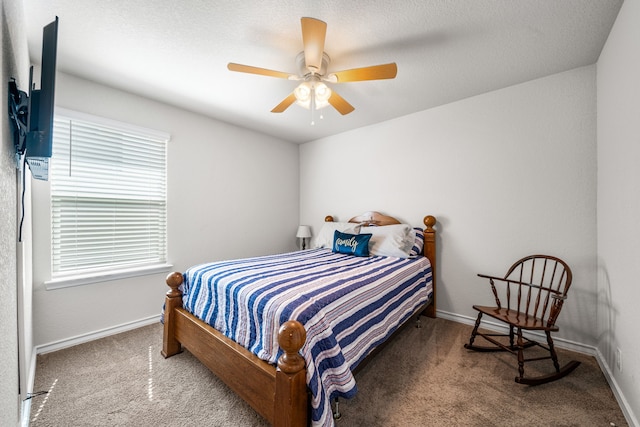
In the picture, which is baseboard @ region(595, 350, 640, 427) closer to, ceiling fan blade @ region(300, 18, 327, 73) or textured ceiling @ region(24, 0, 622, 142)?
textured ceiling @ region(24, 0, 622, 142)

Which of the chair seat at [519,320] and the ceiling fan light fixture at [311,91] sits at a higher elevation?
the ceiling fan light fixture at [311,91]

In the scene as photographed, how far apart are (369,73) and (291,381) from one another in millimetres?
1876

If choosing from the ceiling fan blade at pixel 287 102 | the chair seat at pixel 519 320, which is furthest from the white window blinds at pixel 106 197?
the chair seat at pixel 519 320

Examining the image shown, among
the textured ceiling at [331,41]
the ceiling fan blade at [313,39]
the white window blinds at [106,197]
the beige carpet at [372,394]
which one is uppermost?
the textured ceiling at [331,41]

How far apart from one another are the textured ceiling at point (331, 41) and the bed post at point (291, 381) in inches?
71.6

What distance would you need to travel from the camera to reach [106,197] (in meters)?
2.47

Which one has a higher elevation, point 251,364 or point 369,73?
point 369,73

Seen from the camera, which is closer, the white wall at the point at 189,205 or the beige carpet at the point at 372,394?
the beige carpet at the point at 372,394

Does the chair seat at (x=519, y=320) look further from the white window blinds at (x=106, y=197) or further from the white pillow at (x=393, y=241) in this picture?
the white window blinds at (x=106, y=197)

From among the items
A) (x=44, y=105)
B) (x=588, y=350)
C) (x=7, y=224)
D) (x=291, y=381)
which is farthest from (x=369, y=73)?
(x=588, y=350)

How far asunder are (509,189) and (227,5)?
2745mm

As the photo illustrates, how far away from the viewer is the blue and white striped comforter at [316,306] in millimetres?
1330

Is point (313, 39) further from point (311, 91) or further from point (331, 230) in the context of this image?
point (331, 230)

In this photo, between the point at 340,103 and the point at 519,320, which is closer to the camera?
the point at 519,320
